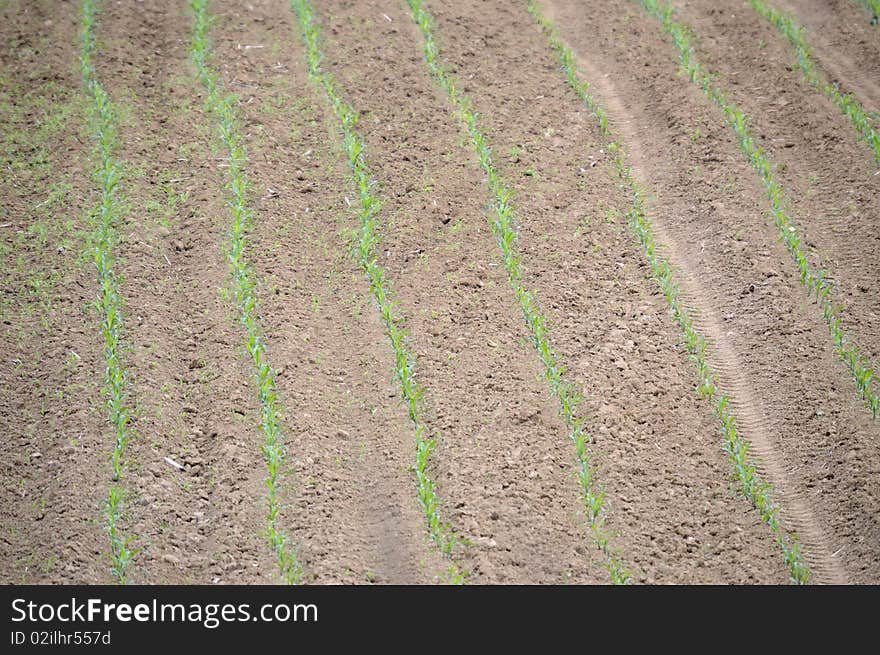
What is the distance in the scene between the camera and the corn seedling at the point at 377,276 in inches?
236

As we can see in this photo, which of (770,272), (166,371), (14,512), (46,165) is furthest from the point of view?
(46,165)

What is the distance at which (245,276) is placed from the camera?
7.49 metres

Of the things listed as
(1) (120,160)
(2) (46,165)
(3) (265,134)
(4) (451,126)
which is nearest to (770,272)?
(4) (451,126)

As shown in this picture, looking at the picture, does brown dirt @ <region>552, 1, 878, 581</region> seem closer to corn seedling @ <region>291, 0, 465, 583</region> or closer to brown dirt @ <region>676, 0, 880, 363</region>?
brown dirt @ <region>676, 0, 880, 363</region>

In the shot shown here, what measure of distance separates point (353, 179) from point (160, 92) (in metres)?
2.44

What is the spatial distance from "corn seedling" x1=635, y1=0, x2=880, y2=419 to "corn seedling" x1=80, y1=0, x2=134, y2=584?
552cm

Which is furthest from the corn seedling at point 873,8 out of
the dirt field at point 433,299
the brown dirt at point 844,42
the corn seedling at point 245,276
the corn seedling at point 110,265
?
the corn seedling at point 110,265

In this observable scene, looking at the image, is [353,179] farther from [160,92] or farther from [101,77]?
[101,77]

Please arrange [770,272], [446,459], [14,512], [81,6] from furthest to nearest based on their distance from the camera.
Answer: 1. [81,6]
2. [770,272]
3. [446,459]
4. [14,512]

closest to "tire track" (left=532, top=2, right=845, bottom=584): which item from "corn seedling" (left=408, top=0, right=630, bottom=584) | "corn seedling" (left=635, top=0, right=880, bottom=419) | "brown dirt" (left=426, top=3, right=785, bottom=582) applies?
"brown dirt" (left=426, top=3, right=785, bottom=582)

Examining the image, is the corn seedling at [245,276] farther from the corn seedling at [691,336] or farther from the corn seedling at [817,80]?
the corn seedling at [817,80]

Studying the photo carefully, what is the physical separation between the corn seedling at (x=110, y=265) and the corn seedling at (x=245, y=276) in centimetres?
96

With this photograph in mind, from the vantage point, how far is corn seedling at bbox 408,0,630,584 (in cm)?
602

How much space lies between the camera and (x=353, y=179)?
8453 mm
